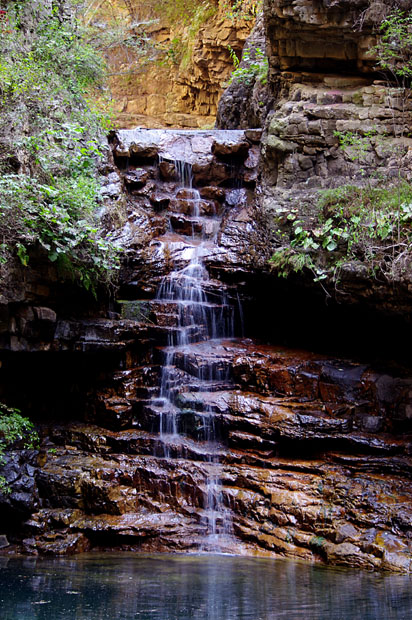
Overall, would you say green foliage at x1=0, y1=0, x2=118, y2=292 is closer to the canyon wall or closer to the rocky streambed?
the canyon wall

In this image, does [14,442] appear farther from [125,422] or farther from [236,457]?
[236,457]

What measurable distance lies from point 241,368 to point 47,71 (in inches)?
272

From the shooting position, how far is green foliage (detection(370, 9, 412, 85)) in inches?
393

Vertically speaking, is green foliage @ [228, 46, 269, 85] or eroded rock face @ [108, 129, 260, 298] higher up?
green foliage @ [228, 46, 269, 85]

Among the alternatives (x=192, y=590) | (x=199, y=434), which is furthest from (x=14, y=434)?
(x=192, y=590)

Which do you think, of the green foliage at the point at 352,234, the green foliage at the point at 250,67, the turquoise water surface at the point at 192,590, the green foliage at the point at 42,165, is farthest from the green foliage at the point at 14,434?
the green foliage at the point at 250,67

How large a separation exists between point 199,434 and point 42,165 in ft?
16.0

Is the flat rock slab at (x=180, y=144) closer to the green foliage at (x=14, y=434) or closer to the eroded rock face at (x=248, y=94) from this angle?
the eroded rock face at (x=248, y=94)

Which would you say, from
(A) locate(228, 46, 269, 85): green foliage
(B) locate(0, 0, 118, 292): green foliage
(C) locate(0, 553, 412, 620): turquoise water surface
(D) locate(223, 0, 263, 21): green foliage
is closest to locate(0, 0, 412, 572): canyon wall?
(C) locate(0, 553, 412, 620): turquoise water surface

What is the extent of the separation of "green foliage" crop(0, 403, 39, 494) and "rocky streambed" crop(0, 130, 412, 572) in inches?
7.5

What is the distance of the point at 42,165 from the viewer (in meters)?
8.91

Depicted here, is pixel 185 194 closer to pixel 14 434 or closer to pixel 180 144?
pixel 180 144

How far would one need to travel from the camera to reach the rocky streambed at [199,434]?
762 cm

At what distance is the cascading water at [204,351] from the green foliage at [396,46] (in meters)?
4.73
